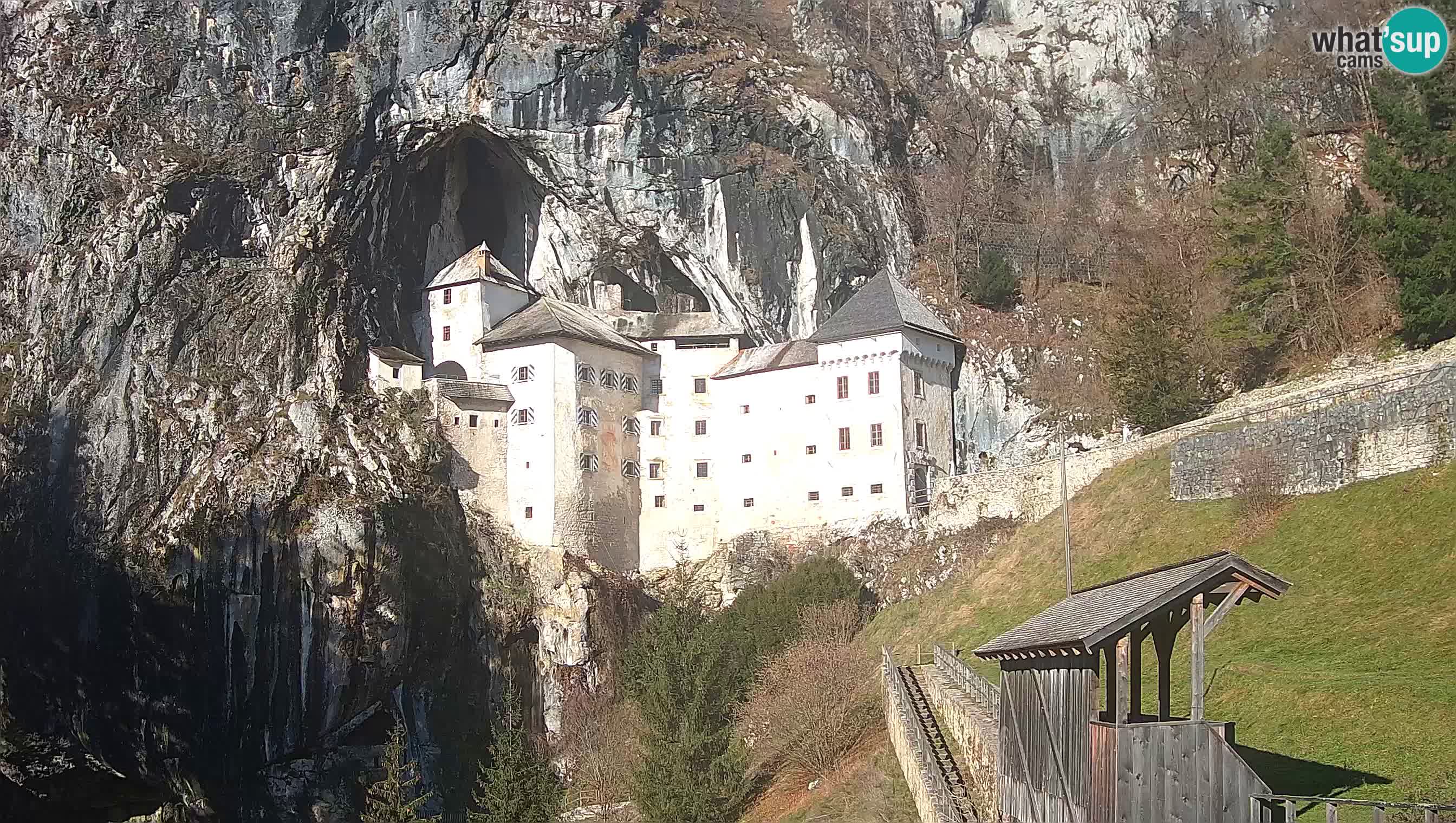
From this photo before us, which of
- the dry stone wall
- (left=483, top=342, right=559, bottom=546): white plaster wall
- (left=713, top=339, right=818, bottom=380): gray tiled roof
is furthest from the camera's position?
(left=713, top=339, right=818, bottom=380): gray tiled roof

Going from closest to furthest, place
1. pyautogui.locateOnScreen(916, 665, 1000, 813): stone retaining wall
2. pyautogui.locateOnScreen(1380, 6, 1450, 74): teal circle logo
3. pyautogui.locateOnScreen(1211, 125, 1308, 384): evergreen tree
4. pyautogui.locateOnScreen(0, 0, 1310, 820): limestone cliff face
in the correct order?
1. pyautogui.locateOnScreen(916, 665, 1000, 813): stone retaining wall
2. pyautogui.locateOnScreen(1380, 6, 1450, 74): teal circle logo
3. pyautogui.locateOnScreen(1211, 125, 1308, 384): evergreen tree
4. pyautogui.locateOnScreen(0, 0, 1310, 820): limestone cliff face

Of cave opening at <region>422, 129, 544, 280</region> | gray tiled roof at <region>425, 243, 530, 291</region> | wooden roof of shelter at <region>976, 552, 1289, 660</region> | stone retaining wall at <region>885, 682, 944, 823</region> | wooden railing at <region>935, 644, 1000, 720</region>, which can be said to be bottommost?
stone retaining wall at <region>885, 682, 944, 823</region>

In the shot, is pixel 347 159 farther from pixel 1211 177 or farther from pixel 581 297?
pixel 1211 177

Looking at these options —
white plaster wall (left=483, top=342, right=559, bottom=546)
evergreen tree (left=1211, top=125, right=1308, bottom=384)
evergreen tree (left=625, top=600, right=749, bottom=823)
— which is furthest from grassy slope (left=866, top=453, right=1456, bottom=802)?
white plaster wall (left=483, top=342, right=559, bottom=546)

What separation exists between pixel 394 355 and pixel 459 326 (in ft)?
8.91

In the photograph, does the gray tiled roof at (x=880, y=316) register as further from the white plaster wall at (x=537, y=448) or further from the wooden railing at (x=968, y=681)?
the wooden railing at (x=968, y=681)

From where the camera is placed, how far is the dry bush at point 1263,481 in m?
32.5

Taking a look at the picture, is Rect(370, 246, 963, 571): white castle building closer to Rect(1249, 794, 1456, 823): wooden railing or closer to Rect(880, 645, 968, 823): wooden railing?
Rect(880, 645, 968, 823): wooden railing

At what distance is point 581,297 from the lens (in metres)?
54.8

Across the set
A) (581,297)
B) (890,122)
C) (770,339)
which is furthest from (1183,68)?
(581,297)

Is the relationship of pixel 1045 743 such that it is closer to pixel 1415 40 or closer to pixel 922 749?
pixel 922 749

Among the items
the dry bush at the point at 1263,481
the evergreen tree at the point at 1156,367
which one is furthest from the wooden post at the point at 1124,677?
the evergreen tree at the point at 1156,367

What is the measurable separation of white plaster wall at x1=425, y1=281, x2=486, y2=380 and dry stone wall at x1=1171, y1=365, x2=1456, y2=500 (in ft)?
82.3

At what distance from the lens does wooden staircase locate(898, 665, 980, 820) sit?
21.8m
